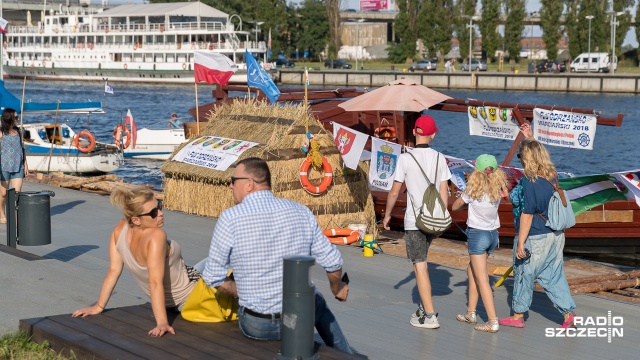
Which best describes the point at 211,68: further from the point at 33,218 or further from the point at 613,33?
the point at 613,33

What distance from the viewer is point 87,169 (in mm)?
30625

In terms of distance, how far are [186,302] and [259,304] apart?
0.83m

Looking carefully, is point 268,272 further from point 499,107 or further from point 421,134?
point 499,107

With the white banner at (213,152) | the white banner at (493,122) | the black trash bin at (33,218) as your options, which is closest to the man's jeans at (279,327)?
the black trash bin at (33,218)

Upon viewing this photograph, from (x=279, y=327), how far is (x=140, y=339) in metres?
0.94

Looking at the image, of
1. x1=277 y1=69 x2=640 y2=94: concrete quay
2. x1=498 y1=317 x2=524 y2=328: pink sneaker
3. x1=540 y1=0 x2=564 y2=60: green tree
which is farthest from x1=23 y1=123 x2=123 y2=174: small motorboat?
x1=540 y1=0 x2=564 y2=60: green tree

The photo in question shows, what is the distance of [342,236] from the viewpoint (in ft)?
40.2

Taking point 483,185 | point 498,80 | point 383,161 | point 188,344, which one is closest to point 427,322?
point 483,185

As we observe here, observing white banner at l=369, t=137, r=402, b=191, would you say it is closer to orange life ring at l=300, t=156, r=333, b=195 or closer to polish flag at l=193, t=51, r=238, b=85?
orange life ring at l=300, t=156, r=333, b=195

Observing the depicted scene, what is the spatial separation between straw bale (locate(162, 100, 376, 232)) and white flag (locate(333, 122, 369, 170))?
1.09 feet

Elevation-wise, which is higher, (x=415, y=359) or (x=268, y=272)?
(x=268, y=272)

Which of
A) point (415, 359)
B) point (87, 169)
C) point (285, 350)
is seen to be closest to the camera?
point (285, 350)

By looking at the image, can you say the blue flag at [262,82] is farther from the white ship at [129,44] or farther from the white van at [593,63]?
the white van at [593,63]

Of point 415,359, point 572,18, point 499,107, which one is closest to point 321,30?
point 572,18
